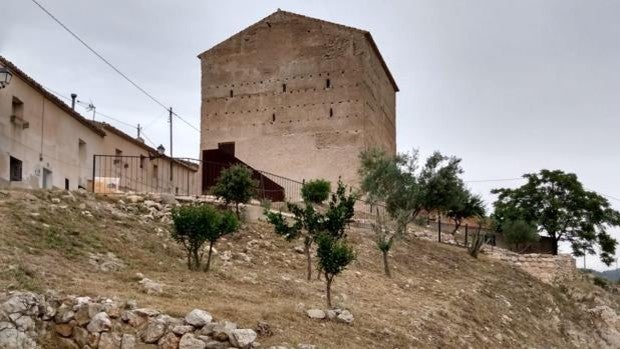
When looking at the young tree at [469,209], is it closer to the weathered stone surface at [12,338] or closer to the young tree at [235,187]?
the young tree at [235,187]

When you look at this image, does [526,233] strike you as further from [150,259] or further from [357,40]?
[150,259]

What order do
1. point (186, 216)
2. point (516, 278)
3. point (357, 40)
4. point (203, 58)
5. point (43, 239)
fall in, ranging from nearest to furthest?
point (43, 239), point (186, 216), point (516, 278), point (357, 40), point (203, 58)

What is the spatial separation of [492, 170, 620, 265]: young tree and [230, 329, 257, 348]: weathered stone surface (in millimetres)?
28879

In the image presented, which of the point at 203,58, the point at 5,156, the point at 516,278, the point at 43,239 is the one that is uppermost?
the point at 203,58

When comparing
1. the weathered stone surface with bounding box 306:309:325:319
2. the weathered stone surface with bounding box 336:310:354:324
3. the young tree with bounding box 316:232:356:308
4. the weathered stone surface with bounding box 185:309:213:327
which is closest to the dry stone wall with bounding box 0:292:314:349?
the weathered stone surface with bounding box 185:309:213:327

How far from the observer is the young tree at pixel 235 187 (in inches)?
771

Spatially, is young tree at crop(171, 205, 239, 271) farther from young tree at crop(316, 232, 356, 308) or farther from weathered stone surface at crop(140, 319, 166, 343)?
weathered stone surface at crop(140, 319, 166, 343)

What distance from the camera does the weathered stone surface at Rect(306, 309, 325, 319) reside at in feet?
38.5

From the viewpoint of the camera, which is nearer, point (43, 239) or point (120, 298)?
point (120, 298)

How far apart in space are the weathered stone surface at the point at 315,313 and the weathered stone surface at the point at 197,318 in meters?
2.04

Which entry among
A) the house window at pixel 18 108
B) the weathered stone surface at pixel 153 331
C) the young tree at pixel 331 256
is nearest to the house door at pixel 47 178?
the house window at pixel 18 108

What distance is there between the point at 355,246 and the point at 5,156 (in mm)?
9586

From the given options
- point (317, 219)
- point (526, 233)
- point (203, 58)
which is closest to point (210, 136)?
point (203, 58)

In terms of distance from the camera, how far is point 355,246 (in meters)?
20.7
